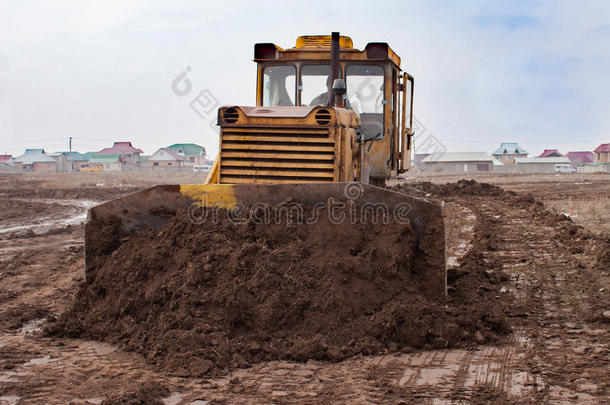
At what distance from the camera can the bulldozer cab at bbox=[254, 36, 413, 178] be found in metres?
8.19

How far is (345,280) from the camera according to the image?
5418 millimetres

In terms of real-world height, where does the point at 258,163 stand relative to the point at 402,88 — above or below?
below

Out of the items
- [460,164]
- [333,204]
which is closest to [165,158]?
[460,164]

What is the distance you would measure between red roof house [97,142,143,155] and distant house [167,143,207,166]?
6.27 meters

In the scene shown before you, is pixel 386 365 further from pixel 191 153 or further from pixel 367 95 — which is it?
pixel 191 153

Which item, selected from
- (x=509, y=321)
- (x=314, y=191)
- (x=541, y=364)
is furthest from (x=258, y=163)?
(x=541, y=364)

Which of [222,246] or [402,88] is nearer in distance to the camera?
[222,246]

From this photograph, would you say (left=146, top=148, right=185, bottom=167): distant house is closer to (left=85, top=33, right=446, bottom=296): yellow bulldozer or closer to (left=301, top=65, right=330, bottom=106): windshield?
(left=301, top=65, right=330, bottom=106): windshield

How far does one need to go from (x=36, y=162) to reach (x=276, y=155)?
10578 centimetres

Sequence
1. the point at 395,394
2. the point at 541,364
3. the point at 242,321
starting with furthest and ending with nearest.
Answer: the point at 242,321, the point at 541,364, the point at 395,394

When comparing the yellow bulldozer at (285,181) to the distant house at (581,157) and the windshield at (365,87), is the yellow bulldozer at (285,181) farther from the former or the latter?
the distant house at (581,157)

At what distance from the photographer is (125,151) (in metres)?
107

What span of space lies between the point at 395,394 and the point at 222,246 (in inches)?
92.1

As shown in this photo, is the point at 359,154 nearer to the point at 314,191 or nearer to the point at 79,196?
the point at 314,191
